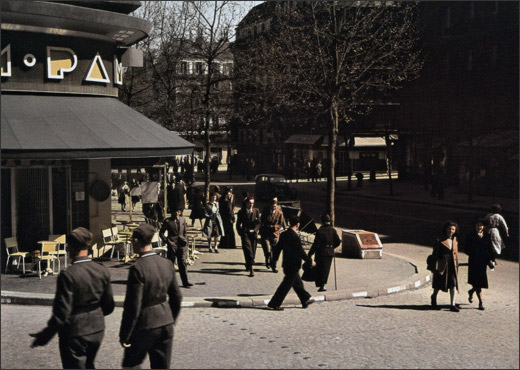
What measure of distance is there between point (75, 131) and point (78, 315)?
1084cm

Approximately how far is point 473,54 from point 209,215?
2501 cm

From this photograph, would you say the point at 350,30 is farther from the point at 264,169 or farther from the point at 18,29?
the point at 264,169

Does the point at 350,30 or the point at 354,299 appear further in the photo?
the point at 350,30

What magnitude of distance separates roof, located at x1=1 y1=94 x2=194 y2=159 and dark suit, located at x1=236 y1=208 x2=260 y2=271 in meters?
3.03

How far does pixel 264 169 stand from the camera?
67.9 meters

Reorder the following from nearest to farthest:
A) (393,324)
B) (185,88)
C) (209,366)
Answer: (209,366)
(393,324)
(185,88)

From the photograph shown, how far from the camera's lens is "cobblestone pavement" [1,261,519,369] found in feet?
29.8

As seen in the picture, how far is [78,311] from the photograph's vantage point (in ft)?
22.1

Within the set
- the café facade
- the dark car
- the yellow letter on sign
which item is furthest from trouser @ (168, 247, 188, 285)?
the dark car

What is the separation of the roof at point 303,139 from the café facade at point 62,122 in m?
41.7

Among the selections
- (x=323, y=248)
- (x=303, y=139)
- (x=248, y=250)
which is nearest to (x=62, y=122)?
(x=248, y=250)

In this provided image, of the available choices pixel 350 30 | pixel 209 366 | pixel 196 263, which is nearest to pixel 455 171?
pixel 350 30

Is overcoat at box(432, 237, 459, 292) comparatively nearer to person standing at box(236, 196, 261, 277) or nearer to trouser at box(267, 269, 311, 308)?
trouser at box(267, 269, 311, 308)

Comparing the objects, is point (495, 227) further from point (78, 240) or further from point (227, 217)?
point (78, 240)
